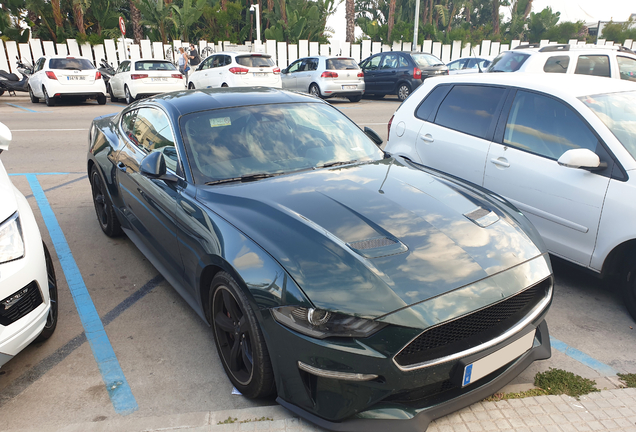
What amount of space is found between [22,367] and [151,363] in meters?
0.81

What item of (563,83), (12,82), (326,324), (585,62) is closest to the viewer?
(326,324)

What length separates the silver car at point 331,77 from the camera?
17375 millimetres

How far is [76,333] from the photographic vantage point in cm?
359

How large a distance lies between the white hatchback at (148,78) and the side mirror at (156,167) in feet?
46.5

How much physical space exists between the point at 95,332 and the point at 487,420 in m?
2.66

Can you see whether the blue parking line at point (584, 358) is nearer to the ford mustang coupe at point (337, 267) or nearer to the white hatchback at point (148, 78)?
the ford mustang coupe at point (337, 267)

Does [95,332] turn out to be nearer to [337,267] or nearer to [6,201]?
[6,201]

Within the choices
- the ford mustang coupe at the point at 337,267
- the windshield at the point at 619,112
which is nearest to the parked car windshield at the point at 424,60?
the windshield at the point at 619,112

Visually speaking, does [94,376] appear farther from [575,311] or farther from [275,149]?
[575,311]

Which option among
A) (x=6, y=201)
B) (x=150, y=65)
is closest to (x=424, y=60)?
(x=150, y=65)

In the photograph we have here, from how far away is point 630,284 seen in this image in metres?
3.61

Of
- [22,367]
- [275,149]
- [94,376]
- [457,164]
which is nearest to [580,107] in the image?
[457,164]

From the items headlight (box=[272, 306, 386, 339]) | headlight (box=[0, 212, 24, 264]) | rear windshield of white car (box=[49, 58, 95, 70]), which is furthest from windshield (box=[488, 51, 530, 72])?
rear windshield of white car (box=[49, 58, 95, 70])

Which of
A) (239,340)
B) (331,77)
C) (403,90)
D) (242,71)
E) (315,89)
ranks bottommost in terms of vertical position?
(403,90)
